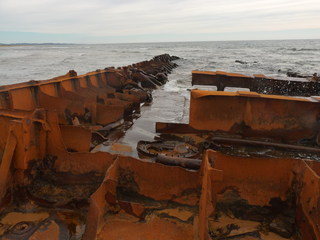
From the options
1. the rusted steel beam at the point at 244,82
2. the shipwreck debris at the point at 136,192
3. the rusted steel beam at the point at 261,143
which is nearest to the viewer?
the shipwreck debris at the point at 136,192

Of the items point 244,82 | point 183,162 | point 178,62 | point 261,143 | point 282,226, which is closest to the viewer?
point 282,226

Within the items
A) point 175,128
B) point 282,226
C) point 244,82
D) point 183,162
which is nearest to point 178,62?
point 244,82

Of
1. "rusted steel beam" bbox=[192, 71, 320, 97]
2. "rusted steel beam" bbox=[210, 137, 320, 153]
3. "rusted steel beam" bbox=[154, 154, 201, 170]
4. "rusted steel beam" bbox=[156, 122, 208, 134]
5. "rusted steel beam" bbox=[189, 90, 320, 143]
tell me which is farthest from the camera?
"rusted steel beam" bbox=[192, 71, 320, 97]

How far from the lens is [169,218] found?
2863 mm

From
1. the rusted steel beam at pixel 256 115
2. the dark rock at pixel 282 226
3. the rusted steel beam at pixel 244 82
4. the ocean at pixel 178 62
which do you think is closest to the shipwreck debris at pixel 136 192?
the dark rock at pixel 282 226

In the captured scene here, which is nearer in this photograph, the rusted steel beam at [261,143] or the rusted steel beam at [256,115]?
the rusted steel beam at [261,143]

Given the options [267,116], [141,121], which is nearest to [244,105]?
[267,116]

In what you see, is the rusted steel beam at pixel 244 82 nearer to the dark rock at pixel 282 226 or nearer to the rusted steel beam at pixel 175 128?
the rusted steel beam at pixel 175 128

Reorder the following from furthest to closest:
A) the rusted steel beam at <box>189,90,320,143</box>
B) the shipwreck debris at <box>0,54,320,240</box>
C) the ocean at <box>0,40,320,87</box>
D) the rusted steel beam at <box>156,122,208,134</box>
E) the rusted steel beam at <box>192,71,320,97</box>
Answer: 1. the ocean at <box>0,40,320,87</box>
2. the rusted steel beam at <box>192,71,320,97</box>
3. the rusted steel beam at <box>156,122,208,134</box>
4. the rusted steel beam at <box>189,90,320,143</box>
5. the shipwreck debris at <box>0,54,320,240</box>

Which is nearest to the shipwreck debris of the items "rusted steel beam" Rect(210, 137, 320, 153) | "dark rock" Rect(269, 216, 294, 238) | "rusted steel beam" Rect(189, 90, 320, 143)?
"dark rock" Rect(269, 216, 294, 238)

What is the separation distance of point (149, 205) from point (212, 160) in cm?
88

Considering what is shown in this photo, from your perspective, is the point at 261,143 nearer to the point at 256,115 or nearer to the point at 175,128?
the point at 256,115

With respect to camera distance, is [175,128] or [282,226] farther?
[175,128]

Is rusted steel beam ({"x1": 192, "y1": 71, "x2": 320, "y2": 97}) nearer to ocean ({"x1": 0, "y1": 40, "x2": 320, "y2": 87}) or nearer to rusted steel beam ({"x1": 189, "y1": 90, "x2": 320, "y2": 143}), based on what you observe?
rusted steel beam ({"x1": 189, "y1": 90, "x2": 320, "y2": 143})
